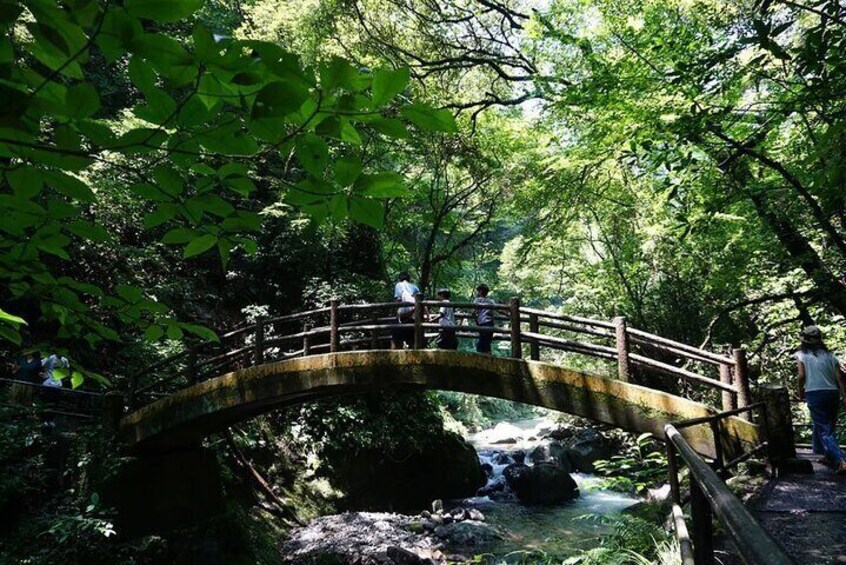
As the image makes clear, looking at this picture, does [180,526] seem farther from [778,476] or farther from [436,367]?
[778,476]

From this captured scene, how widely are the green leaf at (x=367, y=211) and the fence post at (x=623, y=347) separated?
615 cm

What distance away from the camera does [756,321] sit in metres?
12.4

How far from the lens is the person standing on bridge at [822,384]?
6168 mm

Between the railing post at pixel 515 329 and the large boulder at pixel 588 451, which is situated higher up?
the railing post at pixel 515 329

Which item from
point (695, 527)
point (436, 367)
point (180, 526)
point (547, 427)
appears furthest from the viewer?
point (547, 427)

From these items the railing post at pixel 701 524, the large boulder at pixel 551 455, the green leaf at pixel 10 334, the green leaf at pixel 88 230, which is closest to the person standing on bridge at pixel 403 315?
the railing post at pixel 701 524

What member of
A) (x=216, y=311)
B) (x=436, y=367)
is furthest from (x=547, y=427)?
(x=436, y=367)

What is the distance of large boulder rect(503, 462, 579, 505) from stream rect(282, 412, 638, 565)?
0.28 m

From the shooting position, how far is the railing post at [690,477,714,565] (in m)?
1.76

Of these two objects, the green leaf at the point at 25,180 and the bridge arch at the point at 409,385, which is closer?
the green leaf at the point at 25,180

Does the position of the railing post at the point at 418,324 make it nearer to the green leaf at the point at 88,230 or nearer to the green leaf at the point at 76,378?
the green leaf at the point at 76,378

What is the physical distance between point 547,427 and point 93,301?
59.5ft

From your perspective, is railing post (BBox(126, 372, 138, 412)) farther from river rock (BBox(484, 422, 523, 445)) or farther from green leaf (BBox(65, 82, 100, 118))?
river rock (BBox(484, 422, 523, 445))

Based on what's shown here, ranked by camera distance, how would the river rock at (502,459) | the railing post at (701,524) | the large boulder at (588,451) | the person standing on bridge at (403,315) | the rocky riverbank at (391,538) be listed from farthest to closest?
the river rock at (502,459) → the large boulder at (588,451) → the rocky riverbank at (391,538) → the person standing on bridge at (403,315) → the railing post at (701,524)
